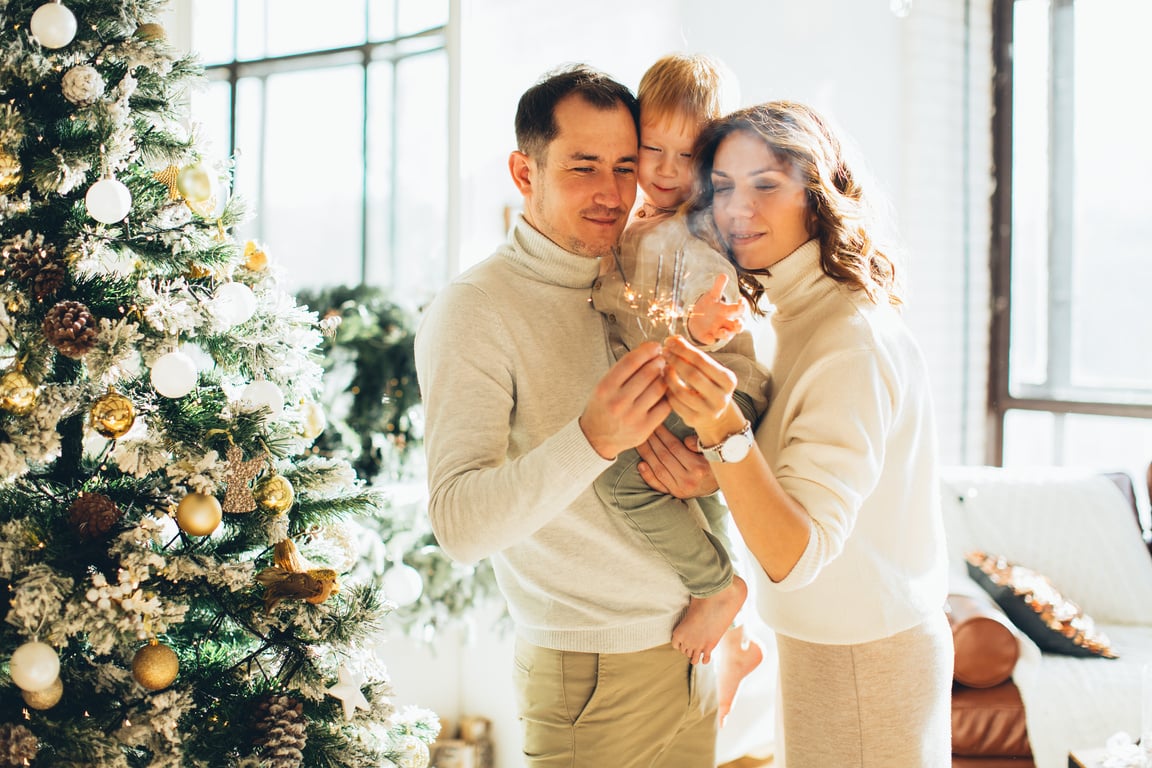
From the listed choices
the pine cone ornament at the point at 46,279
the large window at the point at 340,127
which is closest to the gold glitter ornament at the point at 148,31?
the pine cone ornament at the point at 46,279

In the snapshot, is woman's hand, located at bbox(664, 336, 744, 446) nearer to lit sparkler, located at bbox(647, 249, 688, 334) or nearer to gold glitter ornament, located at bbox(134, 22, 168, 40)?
lit sparkler, located at bbox(647, 249, 688, 334)

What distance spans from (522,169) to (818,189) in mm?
472

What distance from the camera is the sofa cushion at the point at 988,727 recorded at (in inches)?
103

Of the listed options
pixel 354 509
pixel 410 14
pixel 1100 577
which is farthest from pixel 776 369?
pixel 410 14

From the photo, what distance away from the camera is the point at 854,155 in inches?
56.2

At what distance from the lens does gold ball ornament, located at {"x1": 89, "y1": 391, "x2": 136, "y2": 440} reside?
1.32 metres

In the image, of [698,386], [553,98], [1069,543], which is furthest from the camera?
[1069,543]

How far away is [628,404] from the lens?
112 centimetres

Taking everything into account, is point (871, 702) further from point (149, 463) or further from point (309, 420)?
point (149, 463)

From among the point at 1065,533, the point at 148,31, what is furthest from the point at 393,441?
the point at 1065,533

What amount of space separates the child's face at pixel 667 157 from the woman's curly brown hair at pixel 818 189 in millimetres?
26

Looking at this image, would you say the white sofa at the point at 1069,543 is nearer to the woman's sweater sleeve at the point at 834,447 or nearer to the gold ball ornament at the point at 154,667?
the woman's sweater sleeve at the point at 834,447

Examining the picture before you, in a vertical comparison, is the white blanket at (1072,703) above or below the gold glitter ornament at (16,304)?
below

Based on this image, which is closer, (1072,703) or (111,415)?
(111,415)
